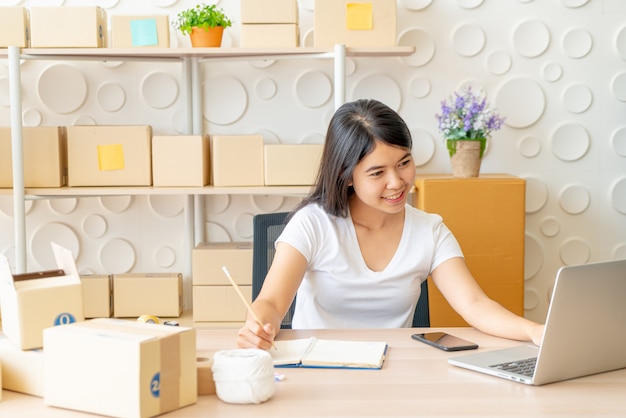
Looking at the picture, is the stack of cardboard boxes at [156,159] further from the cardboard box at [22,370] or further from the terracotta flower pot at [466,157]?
the cardboard box at [22,370]

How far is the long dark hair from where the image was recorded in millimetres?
2016

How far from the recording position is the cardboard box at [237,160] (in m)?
3.11

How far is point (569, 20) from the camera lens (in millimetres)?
3488

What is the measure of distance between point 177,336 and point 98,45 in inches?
80.4

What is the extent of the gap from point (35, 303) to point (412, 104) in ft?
7.73

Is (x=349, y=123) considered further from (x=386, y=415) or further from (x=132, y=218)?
(x=132, y=218)

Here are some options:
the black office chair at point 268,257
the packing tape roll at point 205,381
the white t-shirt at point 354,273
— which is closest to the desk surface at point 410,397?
the packing tape roll at point 205,381

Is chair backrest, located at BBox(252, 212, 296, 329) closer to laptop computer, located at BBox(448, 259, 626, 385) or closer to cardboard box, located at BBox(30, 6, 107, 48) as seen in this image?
laptop computer, located at BBox(448, 259, 626, 385)

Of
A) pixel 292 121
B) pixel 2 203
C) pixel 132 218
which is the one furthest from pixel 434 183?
pixel 2 203

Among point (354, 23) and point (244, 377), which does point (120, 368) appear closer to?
point (244, 377)

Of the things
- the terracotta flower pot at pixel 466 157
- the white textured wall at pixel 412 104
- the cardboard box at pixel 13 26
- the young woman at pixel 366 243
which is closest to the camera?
the young woman at pixel 366 243

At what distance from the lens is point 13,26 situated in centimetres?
306

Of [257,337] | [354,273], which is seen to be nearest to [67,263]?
[257,337]

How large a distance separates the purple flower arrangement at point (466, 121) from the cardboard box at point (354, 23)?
1.18 feet
